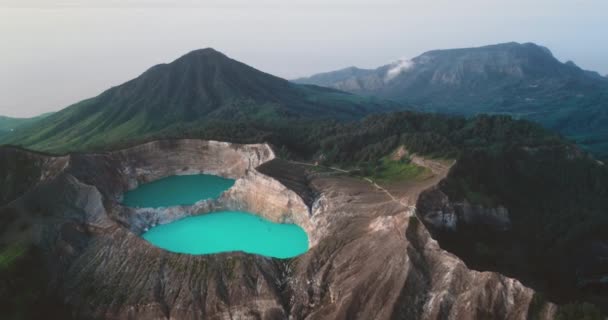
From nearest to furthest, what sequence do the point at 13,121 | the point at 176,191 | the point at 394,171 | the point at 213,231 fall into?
the point at 213,231 → the point at 394,171 → the point at 176,191 → the point at 13,121

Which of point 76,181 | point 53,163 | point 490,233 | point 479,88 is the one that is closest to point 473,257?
point 490,233

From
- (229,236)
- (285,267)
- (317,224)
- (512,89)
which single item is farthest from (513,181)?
(512,89)

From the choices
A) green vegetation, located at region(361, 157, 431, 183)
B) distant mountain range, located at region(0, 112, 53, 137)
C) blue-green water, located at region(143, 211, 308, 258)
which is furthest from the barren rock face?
distant mountain range, located at region(0, 112, 53, 137)

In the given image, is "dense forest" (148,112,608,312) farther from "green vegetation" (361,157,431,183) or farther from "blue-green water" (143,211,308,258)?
"blue-green water" (143,211,308,258)

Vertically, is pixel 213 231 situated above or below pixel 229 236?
above

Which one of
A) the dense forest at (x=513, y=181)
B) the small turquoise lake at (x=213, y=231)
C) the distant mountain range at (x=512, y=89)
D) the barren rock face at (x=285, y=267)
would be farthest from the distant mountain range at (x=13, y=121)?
the distant mountain range at (x=512, y=89)

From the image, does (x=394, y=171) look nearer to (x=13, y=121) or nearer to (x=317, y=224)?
(x=317, y=224)

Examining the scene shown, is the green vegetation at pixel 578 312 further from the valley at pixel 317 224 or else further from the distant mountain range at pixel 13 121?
the distant mountain range at pixel 13 121
